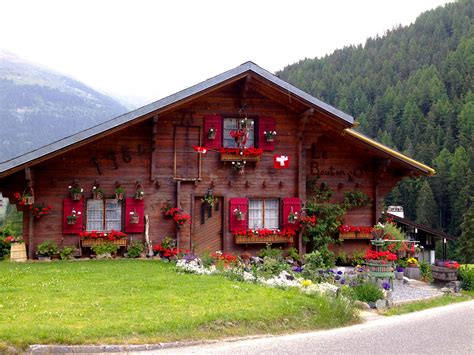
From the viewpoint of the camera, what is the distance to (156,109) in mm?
15766

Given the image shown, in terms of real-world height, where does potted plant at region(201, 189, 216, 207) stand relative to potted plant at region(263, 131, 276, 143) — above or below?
below

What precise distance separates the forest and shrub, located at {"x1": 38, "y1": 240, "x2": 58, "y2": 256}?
5319 centimetres

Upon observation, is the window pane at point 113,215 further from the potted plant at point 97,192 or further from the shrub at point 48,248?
the shrub at point 48,248

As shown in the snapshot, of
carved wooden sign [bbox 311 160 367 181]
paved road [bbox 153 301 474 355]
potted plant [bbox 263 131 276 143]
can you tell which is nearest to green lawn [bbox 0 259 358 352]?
paved road [bbox 153 301 474 355]

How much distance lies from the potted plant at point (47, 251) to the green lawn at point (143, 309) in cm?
302

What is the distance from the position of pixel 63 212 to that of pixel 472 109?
8914 cm

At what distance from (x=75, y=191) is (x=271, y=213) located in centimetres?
623

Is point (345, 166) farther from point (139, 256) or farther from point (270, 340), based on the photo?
point (270, 340)

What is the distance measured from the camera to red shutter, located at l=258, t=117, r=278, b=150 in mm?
17844

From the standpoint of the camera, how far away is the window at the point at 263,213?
1800 centimetres

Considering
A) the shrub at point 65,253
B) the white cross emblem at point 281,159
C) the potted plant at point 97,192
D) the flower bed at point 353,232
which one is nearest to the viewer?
the shrub at point 65,253

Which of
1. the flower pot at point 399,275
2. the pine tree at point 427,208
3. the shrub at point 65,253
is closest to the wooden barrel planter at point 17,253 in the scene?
the shrub at point 65,253

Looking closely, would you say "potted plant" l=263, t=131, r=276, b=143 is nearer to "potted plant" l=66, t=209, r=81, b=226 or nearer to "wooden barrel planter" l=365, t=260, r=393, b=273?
"wooden barrel planter" l=365, t=260, r=393, b=273

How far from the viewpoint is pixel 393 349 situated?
26.7ft
